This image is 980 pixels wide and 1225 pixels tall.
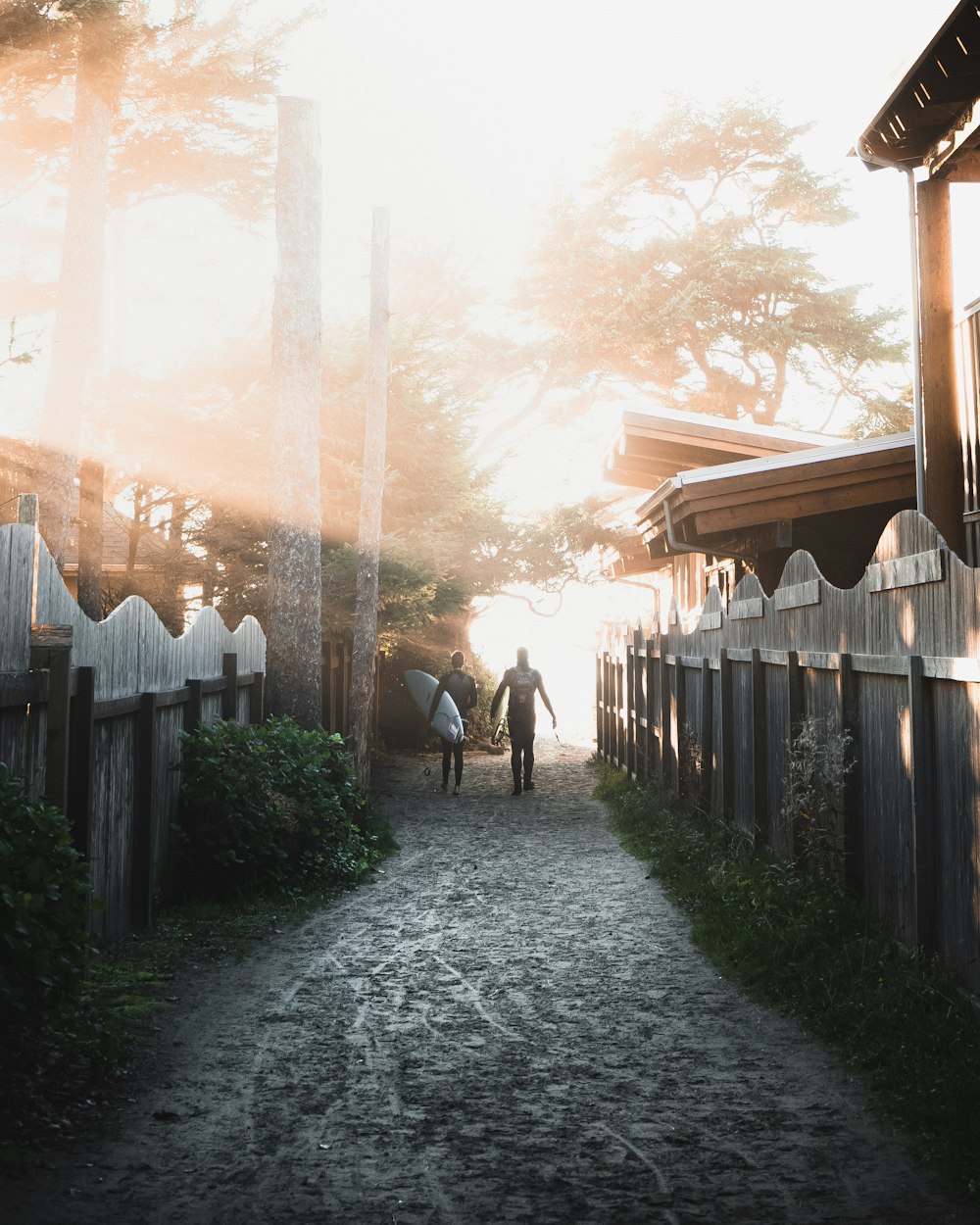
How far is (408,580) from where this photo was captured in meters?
20.7

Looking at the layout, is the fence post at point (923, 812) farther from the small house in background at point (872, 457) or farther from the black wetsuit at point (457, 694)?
the black wetsuit at point (457, 694)

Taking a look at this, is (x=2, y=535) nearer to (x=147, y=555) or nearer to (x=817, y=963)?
(x=817, y=963)

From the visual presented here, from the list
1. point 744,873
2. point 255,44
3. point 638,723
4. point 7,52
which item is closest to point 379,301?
point 255,44

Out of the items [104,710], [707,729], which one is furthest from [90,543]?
[104,710]

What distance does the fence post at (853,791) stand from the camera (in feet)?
21.4

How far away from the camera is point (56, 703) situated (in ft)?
19.2

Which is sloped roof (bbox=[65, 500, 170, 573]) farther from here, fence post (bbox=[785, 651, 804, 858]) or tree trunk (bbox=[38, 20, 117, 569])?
fence post (bbox=[785, 651, 804, 858])

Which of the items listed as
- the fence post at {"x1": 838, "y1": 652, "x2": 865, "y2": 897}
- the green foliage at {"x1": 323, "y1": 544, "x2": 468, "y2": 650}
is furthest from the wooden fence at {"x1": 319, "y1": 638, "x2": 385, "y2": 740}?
the fence post at {"x1": 838, "y1": 652, "x2": 865, "y2": 897}

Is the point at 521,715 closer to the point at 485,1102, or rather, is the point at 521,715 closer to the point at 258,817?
the point at 258,817

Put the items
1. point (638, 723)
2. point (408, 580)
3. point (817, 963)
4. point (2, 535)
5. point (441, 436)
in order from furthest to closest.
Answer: point (441, 436) < point (408, 580) < point (638, 723) < point (817, 963) < point (2, 535)

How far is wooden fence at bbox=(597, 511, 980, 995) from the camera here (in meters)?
4.94

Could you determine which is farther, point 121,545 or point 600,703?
point 121,545

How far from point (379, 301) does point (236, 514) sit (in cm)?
463

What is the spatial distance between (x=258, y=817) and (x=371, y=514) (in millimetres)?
9030
